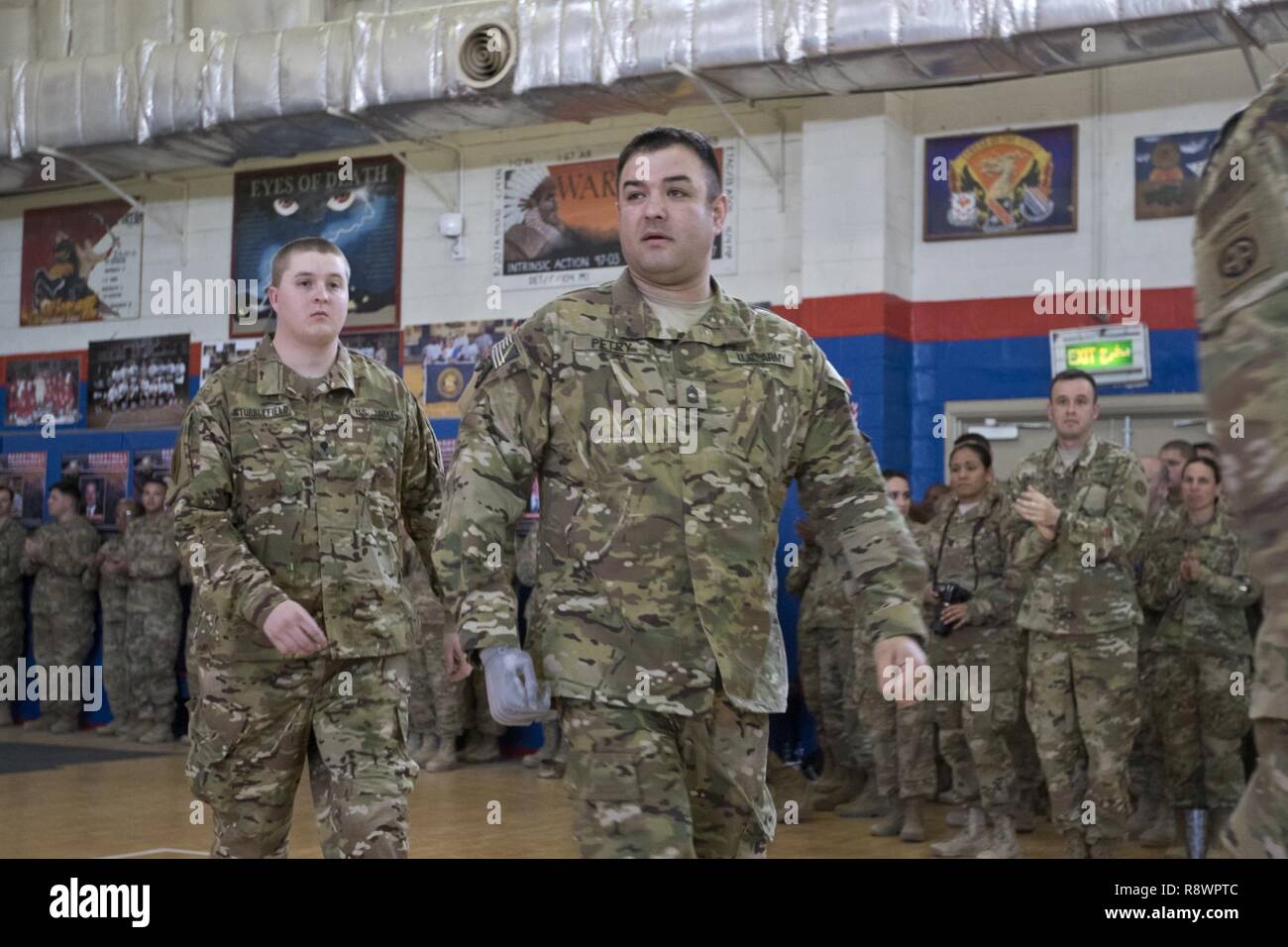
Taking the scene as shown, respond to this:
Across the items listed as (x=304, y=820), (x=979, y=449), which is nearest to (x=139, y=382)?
(x=304, y=820)

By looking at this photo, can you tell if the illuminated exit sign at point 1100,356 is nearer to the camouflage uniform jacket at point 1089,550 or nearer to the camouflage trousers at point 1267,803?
the camouflage uniform jacket at point 1089,550

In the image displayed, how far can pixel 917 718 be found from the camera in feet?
23.2

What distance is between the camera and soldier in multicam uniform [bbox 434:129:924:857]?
2.69m

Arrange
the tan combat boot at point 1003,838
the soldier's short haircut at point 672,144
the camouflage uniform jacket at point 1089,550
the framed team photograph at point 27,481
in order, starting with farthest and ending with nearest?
1. the framed team photograph at point 27,481
2. the tan combat boot at point 1003,838
3. the camouflage uniform jacket at point 1089,550
4. the soldier's short haircut at point 672,144

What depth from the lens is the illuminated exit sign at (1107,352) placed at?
8625 millimetres

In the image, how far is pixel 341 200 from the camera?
37.8ft

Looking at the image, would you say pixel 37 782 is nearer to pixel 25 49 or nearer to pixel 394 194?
pixel 394 194

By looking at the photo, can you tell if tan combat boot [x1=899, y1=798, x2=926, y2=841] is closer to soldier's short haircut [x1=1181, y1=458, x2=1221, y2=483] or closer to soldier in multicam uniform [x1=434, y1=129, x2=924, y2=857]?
soldier's short haircut [x1=1181, y1=458, x2=1221, y2=483]

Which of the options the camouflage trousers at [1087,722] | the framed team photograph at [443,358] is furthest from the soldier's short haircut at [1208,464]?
the framed team photograph at [443,358]

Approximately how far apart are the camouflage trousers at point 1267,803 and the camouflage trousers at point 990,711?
15.7ft

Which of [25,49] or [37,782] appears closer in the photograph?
[37,782]

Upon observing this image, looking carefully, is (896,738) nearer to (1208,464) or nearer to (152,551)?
(1208,464)

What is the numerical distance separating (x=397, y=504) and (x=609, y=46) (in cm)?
517

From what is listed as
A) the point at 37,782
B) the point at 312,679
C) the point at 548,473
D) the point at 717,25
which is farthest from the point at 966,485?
the point at 37,782
